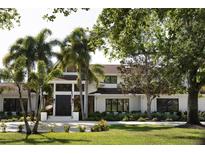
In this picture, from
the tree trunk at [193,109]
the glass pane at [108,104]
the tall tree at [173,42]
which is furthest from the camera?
the glass pane at [108,104]

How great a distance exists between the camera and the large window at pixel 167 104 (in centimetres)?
4275

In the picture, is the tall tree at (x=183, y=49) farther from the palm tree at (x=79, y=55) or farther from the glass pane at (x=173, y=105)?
Result: the glass pane at (x=173, y=105)

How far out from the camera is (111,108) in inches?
1684

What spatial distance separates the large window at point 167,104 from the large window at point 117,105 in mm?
3209

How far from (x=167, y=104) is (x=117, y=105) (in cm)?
499

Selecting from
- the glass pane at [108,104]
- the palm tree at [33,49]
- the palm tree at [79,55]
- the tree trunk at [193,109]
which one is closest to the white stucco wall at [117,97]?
the glass pane at [108,104]

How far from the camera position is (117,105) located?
42.8m

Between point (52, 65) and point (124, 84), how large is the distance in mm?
6847

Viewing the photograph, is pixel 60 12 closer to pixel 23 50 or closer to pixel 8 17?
pixel 8 17

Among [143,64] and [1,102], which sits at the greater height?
[143,64]

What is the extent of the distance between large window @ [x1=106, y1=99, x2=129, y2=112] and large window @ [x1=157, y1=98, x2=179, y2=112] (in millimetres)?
3209

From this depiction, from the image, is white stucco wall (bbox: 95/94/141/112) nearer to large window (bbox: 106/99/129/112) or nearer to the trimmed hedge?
large window (bbox: 106/99/129/112)
